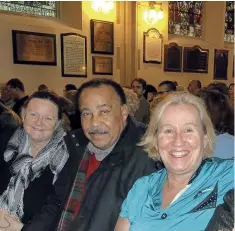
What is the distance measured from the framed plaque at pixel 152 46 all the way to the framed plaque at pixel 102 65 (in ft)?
4.36

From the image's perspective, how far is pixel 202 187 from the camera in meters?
1.63

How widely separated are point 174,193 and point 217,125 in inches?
58.5

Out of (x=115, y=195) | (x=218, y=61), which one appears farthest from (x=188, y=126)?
(x=218, y=61)

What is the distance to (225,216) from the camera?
1.29 metres

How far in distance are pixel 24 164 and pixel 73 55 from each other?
22.9ft

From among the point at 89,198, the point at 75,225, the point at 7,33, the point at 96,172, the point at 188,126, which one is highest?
the point at 7,33

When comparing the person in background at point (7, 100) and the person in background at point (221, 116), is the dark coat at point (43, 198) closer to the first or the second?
the person in background at point (221, 116)

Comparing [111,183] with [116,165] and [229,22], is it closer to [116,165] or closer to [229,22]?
[116,165]

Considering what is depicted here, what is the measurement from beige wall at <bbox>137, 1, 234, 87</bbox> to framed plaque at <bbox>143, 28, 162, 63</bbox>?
0.52ft

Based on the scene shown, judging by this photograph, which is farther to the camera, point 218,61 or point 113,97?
point 218,61

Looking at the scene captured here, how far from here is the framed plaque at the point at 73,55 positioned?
927 centimetres

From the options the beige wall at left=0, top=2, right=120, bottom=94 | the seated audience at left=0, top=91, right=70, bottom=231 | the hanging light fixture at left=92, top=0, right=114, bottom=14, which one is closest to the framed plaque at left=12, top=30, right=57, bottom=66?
the beige wall at left=0, top=2, right=120, bottom=94

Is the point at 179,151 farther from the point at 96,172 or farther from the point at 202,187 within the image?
the point at 96,172

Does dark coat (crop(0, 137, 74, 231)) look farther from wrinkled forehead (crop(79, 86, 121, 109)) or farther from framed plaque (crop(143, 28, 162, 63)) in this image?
framed plaque (crop(143, 28, 162, 63))
